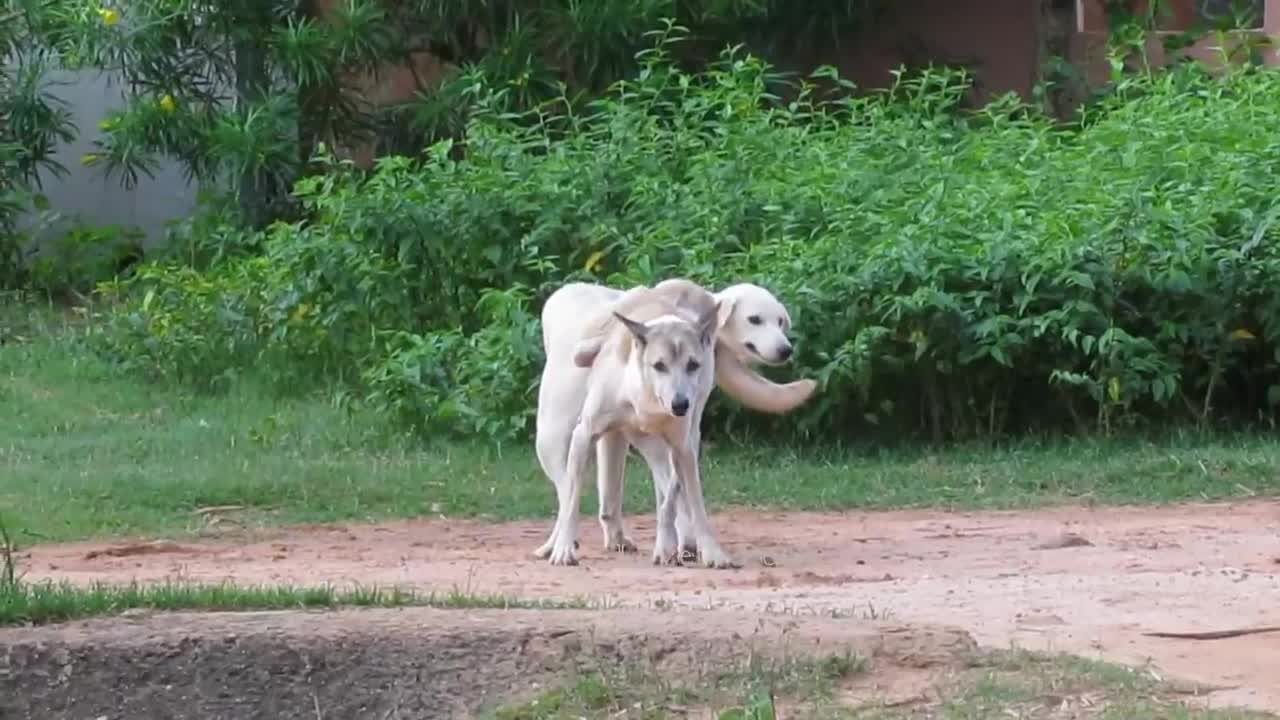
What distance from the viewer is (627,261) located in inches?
426

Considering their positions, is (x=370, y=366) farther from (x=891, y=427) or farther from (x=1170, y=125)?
(x=1170, y=125)

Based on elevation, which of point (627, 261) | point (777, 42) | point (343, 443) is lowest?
point (343, 443)

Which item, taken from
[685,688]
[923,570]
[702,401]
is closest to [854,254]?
[702,401]

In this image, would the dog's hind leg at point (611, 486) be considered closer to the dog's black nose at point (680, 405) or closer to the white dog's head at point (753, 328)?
the white dog's head at point (753, 328)

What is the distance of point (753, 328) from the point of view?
26.8ft

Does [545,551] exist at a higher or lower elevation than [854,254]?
lower

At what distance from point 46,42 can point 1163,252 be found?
8.65 meters

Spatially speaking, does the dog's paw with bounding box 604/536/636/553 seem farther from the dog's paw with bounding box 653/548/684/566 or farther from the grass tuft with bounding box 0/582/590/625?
the grass tuft with bounding box 0/582/590/625

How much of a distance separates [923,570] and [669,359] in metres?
1.11

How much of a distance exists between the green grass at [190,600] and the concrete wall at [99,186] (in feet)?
35.0

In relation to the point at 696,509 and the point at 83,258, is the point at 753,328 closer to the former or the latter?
the point at 696,509

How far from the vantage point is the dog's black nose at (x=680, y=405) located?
A: 733cm

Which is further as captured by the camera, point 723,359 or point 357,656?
point 723,359

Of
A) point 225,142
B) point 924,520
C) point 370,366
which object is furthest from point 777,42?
point 924,520
